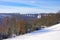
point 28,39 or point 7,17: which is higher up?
point 7,17

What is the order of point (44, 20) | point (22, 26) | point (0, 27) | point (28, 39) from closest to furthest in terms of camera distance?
point (28, 39)
point (0, 27)
point (22, 26)
point (44, 20)

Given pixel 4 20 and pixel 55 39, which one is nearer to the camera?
pixel 55 39

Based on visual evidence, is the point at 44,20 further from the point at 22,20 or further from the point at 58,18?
the point at 22,20

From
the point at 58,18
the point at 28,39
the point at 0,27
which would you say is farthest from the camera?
the point at 58,18

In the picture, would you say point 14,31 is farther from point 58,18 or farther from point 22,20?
point 58,18

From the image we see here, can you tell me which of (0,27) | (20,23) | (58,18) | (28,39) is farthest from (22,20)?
(58,18)

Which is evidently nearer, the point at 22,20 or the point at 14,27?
the point at 14,27

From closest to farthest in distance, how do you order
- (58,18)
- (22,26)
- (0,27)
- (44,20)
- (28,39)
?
(28,39)
(0,27)
(22,26)
(44,20)
(58,18)

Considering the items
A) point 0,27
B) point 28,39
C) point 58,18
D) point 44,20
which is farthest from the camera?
point 58,18

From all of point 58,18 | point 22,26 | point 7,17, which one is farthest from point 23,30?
point 58,18
